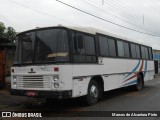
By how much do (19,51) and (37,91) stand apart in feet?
6.34

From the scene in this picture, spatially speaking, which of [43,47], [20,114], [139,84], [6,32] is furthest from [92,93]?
[6,32]

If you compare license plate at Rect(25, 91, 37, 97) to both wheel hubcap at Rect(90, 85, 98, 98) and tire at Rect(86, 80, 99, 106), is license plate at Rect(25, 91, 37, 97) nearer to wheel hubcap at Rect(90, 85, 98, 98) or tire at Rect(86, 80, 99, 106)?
tire at Rect(86, 80, 99, 106)

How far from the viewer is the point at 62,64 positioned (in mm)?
8844

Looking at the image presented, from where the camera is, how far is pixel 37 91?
916 centimetres

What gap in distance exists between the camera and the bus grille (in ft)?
29.7

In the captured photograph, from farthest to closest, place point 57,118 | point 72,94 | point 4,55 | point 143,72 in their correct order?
point 143,72 < point 4,55 < point 72,94 < point 57,118

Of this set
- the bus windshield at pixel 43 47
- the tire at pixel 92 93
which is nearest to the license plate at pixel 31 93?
the bus windshield at pixel 43 47

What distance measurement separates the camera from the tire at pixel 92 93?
10.4 metres

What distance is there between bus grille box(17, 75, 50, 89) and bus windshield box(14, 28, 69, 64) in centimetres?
58

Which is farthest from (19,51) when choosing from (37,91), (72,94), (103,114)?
(103,114)

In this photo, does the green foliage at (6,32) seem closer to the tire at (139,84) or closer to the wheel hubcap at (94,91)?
the tire at (139,84)

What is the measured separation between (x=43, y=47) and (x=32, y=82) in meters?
1.26

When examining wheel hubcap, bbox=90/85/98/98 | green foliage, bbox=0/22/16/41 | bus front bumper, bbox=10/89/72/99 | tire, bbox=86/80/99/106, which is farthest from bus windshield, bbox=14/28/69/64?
green foliage, bbox=0/22/16/41

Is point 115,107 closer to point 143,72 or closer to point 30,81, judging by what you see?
point 30,81
